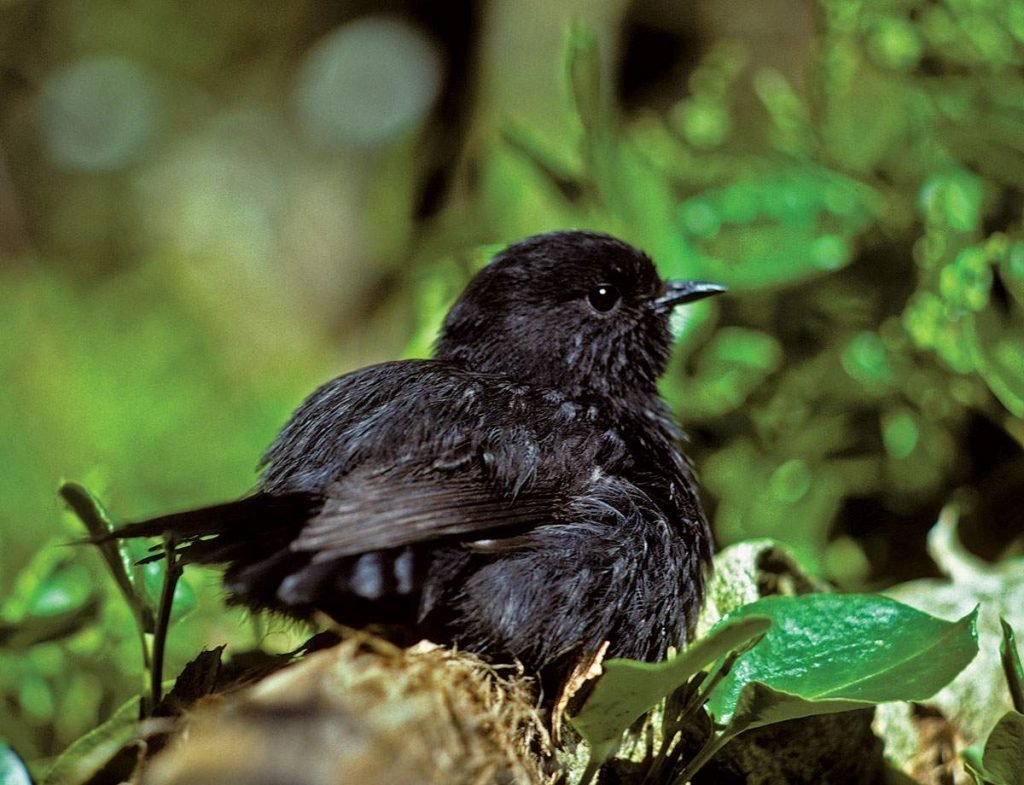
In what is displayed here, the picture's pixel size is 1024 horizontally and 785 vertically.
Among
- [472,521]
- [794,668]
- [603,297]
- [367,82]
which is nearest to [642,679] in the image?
[794,668]

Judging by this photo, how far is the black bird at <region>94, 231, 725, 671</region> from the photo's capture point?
1.56m

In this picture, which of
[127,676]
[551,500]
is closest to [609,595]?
[551,500]

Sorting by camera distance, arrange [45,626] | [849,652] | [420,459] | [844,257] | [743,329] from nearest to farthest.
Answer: [849,652] → [420,459] → [45,626] → [844,257] → [743,329]

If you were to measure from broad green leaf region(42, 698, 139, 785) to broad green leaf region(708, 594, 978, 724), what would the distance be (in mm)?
909

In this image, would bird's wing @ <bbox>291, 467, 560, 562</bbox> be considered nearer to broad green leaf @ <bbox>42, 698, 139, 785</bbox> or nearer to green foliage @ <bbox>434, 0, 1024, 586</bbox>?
broad green leaf @ <bbox>42, 698, 139, 785</bbox>

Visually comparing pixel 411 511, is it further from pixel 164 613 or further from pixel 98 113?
pixel 98 113

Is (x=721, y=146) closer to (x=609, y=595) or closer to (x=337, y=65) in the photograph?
(x=609, y=595)

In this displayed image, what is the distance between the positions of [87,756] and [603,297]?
1.31 m

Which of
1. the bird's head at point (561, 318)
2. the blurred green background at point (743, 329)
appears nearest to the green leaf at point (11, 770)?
the blurred green background at point (743, 329)

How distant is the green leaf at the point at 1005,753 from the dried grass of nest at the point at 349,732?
0.63 m

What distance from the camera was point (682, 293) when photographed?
2465mm

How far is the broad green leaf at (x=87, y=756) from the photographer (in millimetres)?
1695

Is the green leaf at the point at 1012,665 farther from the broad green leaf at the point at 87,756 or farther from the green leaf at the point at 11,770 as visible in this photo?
the green leaf at the point at 11,770

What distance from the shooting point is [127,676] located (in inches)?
88.5
